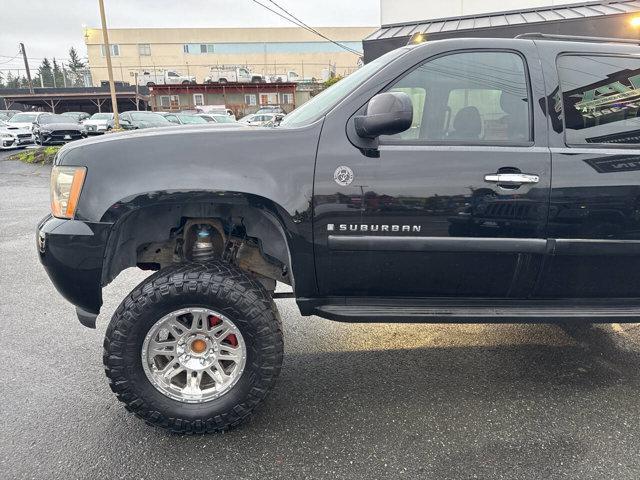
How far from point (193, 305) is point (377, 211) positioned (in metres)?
1.05

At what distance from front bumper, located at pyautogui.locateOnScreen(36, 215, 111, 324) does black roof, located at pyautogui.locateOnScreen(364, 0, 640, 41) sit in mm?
8064

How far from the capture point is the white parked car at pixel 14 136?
19.2 metres

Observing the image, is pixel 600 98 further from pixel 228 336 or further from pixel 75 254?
pixel 75 254

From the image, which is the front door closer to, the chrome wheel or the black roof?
the chrome wheel

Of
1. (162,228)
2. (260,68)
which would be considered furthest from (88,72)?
(162,228)

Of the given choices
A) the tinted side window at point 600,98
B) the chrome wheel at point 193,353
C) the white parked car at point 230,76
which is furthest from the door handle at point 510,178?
the white parked car at point 230,76

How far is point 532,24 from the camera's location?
803cm

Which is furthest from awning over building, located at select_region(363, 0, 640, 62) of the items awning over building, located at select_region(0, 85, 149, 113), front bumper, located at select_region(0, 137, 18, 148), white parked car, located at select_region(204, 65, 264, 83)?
white parked car, located at select_region(204, 65, 264, 83)

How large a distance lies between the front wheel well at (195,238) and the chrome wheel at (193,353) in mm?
370

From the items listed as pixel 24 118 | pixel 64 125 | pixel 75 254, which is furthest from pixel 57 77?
pixel 75 254

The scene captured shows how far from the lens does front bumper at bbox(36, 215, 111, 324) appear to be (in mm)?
2314

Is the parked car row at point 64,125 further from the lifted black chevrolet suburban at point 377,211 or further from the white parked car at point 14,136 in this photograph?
the lifted black chevrolet suburban at point 377,211

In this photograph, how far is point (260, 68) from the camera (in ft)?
198

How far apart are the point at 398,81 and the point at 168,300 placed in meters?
1.64
